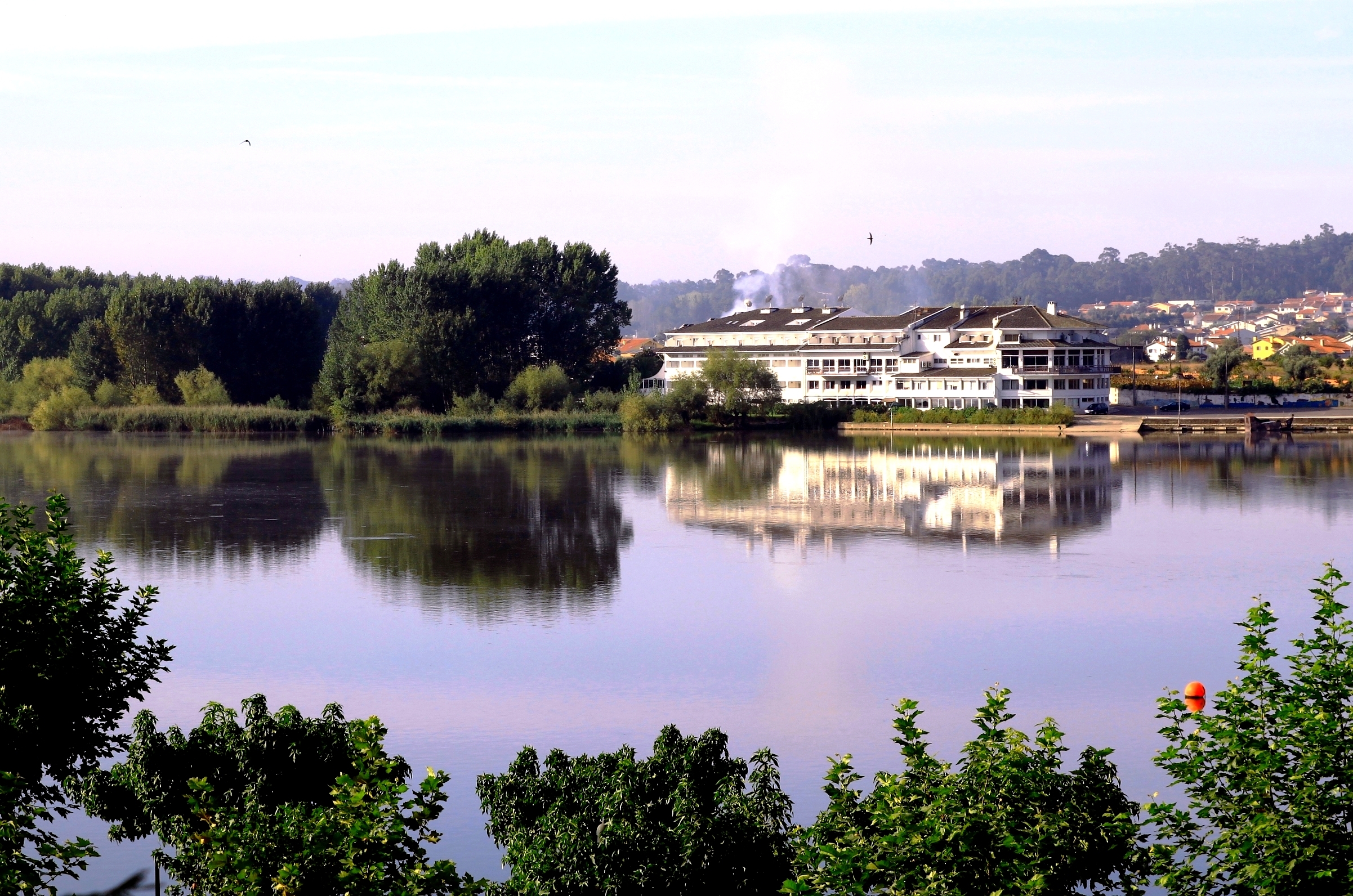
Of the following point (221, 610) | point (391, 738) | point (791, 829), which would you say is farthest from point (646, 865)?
point (221, 610)

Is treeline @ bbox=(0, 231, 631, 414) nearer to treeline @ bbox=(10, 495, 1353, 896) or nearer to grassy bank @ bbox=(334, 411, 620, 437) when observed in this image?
grassy bank @ bbox=(334, 411, 620, 437)

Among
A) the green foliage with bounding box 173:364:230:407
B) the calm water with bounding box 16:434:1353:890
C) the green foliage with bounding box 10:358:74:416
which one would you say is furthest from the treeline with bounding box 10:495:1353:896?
the green foliage with bounding box 10:358:74:416

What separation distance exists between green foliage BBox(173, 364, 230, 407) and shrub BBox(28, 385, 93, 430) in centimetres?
448

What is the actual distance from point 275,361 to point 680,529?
48.6 meters

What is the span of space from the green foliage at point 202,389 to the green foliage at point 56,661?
201 feet

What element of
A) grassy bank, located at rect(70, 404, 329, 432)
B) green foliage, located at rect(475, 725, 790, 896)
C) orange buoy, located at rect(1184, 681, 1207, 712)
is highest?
grassy bank, located at rect(70, 404, 329, 432)

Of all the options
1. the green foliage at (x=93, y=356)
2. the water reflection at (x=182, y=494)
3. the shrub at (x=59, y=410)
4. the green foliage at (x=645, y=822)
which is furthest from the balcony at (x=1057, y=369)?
the green foliage at (x=645, y=822)

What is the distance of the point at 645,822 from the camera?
7645mm

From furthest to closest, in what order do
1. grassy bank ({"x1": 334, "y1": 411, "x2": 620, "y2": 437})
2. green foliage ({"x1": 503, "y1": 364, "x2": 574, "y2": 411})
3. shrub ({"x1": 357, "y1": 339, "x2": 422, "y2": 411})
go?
green foliage ({"x1": 503, "y1": 364, "x2": 574, "y2": 411}) → shrub ({"x1": 357, "y1": 339, "x2": 422, "y2": 411}) → grassy bank ({"x1": 334, "y1": 411, "x2": 620, "y2": 437})

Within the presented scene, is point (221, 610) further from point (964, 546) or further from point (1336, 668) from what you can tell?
point (1336, 668)

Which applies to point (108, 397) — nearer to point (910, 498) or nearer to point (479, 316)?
point (479, 316)

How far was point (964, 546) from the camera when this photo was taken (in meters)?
27.1

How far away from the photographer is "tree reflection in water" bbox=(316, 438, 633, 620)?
72.8 feet

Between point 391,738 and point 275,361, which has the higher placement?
point 275,361
